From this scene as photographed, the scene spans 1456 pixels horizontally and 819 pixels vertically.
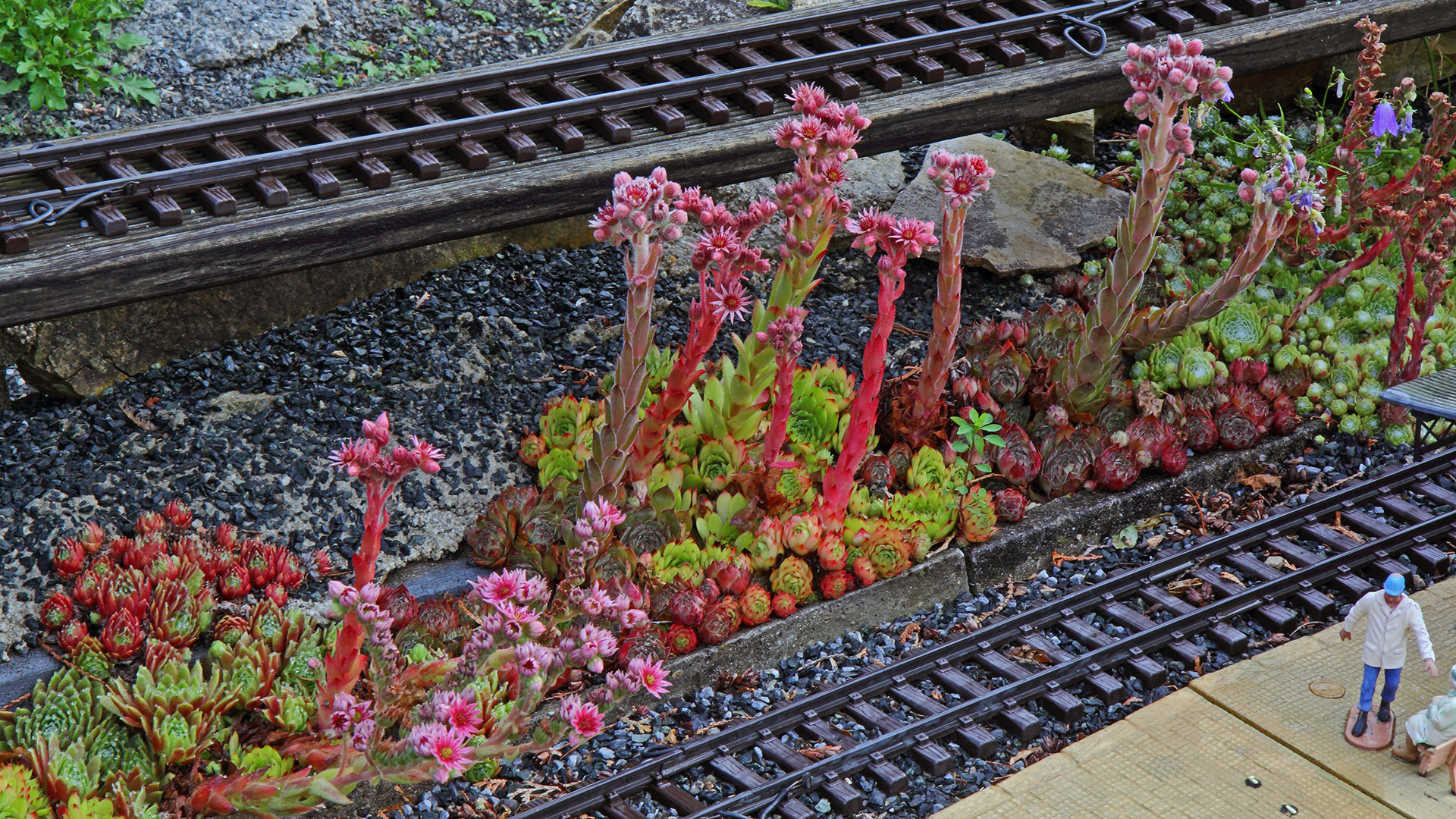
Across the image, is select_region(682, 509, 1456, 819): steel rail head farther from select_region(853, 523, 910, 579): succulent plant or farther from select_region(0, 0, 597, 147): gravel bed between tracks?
select_region(0, 0, 597, 147): gravel bed between tracks

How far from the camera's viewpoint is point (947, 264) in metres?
4.67

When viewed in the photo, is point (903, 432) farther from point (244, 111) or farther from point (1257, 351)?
point (244, 111)

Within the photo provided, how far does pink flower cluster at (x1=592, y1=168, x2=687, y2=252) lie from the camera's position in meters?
3.80

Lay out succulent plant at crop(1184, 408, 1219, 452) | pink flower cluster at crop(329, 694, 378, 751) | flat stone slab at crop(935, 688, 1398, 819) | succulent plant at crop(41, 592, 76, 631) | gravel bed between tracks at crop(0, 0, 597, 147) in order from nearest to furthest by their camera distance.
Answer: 1. pink flower cluster at crop(329, 694, 378, 751)
2. flat stone slab at crop(935, 688, 1398, 819)
3. succulent plant at crop(41, 592, 76, 631)
4. succulent plant at crop(1184, 408, 1219, 452)
5. gravel bed between tracks at crop(0, 0, 597, 147)

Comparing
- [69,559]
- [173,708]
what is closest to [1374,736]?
[173,708]

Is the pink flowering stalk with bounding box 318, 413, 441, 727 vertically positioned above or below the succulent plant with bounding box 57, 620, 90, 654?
above

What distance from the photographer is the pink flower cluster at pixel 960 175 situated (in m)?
4.31

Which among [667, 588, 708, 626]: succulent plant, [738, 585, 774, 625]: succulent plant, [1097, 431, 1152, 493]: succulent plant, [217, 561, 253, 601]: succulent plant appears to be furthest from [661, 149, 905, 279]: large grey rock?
[217, 561, 253, 601]: succulent plant

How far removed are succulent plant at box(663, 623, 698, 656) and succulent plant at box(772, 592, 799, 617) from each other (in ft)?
1.05

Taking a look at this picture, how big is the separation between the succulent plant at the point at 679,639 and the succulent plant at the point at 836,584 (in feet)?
1.72

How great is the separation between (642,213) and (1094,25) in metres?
2.93

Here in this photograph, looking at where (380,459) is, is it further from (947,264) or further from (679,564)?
(947,264)

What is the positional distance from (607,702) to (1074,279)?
11.3 ft

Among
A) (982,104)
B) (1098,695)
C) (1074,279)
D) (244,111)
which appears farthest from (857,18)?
(1098,695)
